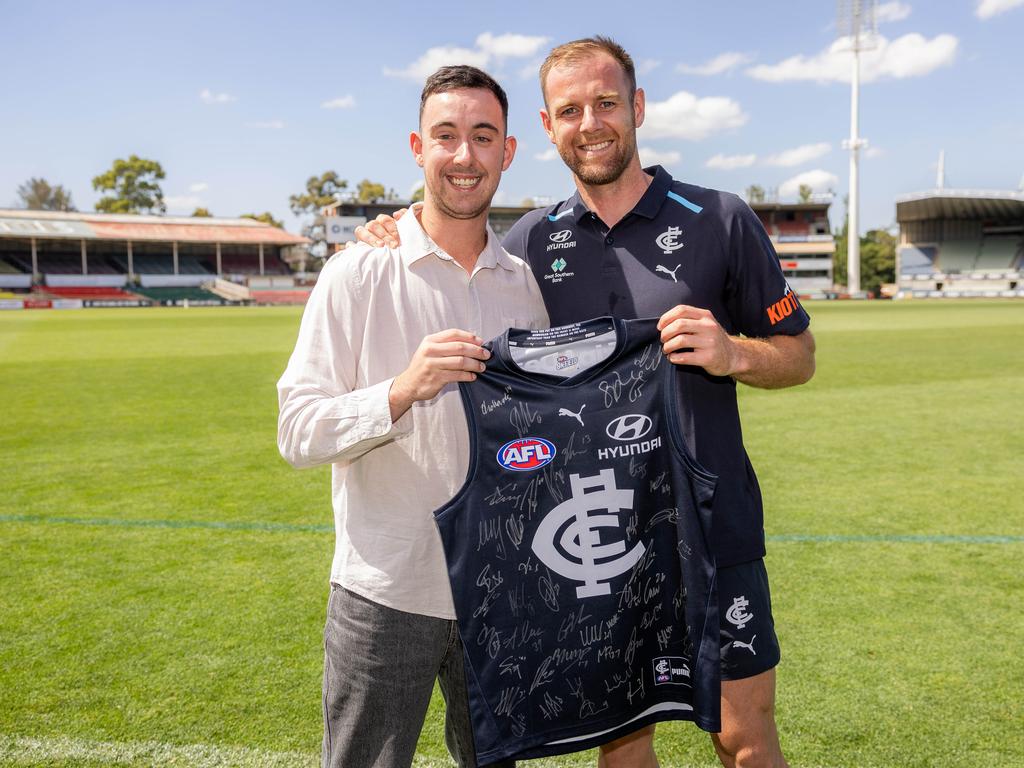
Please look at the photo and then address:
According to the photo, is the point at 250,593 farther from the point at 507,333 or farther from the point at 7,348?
the point at 7,348

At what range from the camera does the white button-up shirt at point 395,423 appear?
211 centimetres

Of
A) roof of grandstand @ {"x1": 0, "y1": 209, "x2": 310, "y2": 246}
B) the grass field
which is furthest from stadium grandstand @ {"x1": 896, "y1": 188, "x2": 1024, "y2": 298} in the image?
the grass field

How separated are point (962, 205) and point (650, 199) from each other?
7976 cm

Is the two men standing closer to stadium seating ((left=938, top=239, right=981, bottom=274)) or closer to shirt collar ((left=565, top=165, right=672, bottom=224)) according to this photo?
shirt collar ((left=565, top=165, right=672, bottom=224))

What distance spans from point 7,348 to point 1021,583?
71.6 feet

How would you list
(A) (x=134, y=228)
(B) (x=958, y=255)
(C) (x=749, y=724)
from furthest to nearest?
(B) (x=958, y=255) → (A) (x=134, y=228) → (C) (x=749, y=724)

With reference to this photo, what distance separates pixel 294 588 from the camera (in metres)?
4.59

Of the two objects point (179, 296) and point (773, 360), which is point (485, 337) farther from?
point (179, 296)

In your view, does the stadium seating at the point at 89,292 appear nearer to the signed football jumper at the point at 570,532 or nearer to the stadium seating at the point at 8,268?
the stadium seating at the point at 8,268

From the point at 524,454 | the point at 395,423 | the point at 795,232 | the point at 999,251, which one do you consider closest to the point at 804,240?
the point at 795,232

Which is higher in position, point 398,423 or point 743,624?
point 398,423

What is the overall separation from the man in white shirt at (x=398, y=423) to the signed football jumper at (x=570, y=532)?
115mm

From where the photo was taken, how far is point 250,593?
177 inches

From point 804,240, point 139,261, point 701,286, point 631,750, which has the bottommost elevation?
point 631,750
